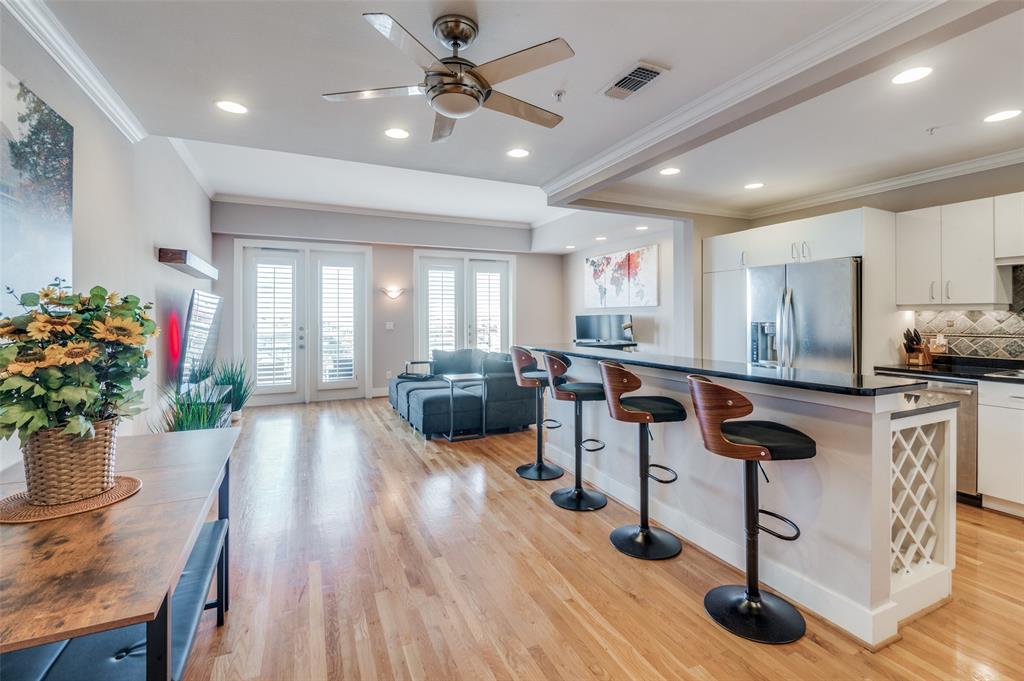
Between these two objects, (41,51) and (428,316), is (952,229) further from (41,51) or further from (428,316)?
(428,316)

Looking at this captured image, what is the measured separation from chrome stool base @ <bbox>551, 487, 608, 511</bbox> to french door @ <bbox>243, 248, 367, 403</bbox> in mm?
4984

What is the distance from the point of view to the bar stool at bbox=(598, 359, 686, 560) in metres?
2.53

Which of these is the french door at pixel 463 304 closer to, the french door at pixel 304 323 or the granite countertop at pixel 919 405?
the french door at pixel 304 323

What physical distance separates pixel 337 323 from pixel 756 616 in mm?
6658

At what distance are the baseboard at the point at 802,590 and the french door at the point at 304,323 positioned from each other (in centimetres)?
552

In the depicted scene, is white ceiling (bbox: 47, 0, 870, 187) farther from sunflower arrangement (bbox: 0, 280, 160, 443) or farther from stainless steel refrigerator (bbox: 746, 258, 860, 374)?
stainless steel refrigerator (bbox: 746, 258, 860, 374)

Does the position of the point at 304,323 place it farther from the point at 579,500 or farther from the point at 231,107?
the point at 579,500

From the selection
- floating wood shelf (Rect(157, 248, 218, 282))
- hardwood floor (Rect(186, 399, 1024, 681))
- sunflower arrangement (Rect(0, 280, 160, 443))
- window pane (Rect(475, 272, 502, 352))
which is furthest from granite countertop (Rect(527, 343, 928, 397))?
window pane (Rect(475, 272, 502, 352))

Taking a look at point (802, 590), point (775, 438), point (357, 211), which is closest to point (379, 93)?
point (775, 438)

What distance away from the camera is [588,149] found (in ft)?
10.7

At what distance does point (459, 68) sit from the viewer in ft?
6.11

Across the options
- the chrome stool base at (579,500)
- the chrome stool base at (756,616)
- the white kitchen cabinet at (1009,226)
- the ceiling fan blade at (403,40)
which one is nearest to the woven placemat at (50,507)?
the ceiling fan blade at (403,40)

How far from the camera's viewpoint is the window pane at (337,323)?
7164 mm

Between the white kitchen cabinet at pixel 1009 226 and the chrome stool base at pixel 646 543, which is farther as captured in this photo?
the white kitchen cabinet at pixel 1009 226
